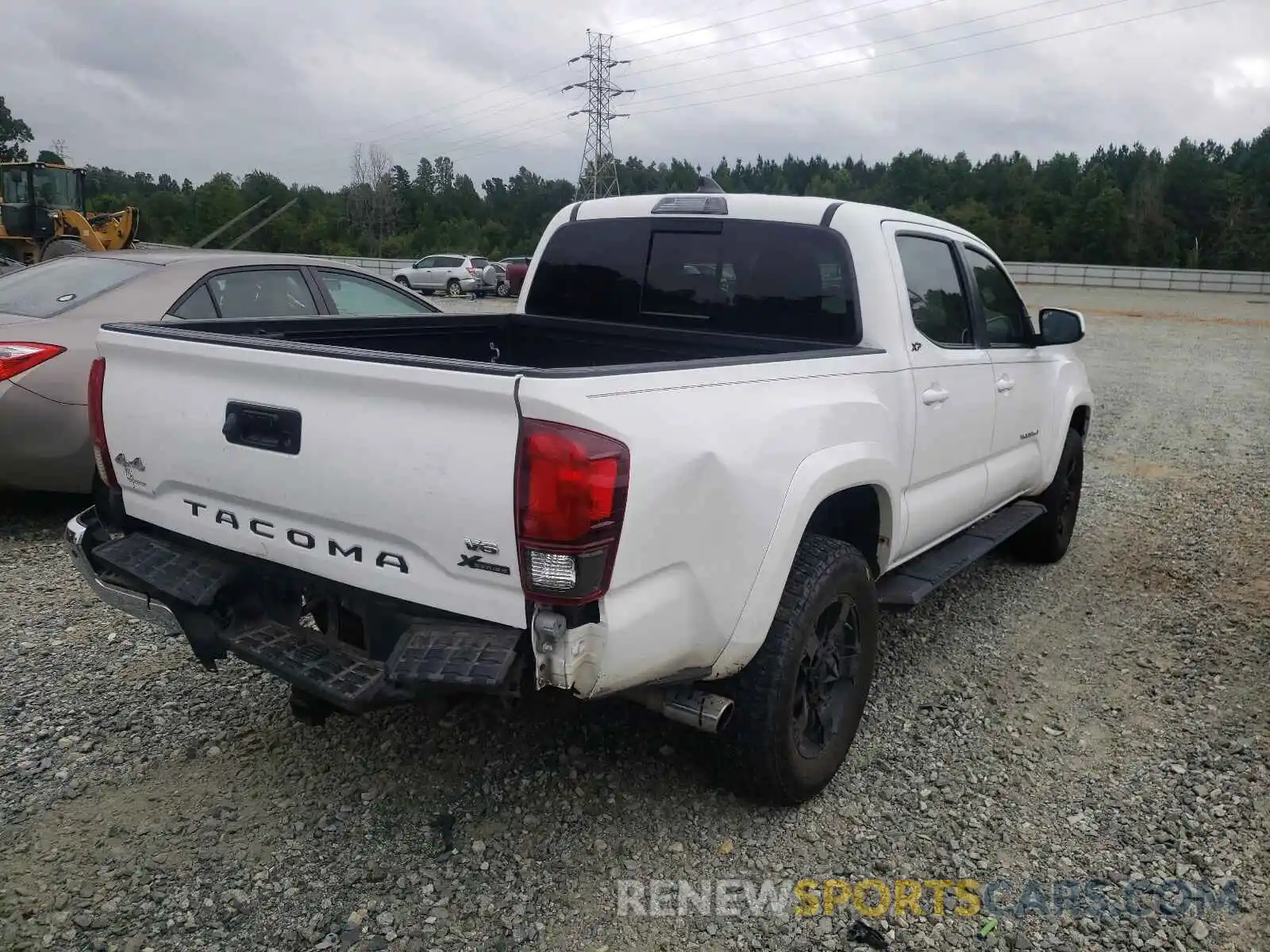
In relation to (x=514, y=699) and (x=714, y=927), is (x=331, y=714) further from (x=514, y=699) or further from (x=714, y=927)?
(x=714, y=927)

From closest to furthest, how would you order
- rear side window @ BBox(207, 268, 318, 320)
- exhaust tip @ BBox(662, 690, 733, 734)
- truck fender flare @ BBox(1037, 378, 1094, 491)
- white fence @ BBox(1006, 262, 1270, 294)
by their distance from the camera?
exhaust tip @ BBox(662, 690, 733, 734) → truck fender flare @ BBox(1037, 378, 1094, 491) → rear side window @ BBox(207, 268, 318, 320) → white fence @ BBox(1006, 262, 1270, 294)

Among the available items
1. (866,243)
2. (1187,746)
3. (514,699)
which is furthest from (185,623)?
(1187,746)

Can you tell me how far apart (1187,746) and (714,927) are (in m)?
2.15

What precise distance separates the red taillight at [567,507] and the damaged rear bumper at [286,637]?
199 millimetres

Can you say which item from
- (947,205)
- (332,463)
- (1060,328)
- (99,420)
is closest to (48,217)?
(99,420)

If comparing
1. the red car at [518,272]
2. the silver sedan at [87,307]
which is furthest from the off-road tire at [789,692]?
the silver sedan at [87,307]

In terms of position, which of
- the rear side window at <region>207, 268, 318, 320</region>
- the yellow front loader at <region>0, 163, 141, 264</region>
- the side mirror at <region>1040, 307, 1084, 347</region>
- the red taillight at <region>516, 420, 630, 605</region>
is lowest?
the red taillight at <region>516, 420, 630, 605</region>

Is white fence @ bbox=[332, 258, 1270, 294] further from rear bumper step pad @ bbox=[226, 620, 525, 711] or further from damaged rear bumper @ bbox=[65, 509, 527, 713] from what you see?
rear bumper step pad @ bbox=[226, 620, 525, 711]

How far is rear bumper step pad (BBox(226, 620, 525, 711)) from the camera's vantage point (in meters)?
2.31

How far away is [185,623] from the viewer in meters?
2.87

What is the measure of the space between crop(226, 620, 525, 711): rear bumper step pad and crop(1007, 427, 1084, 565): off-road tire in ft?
13.0

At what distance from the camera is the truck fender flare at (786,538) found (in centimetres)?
275

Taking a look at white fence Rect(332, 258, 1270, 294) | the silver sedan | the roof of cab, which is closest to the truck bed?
the roof of cab

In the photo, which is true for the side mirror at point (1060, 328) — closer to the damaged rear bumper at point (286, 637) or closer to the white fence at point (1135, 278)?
the damaged rear bumper at point (286, 637)
